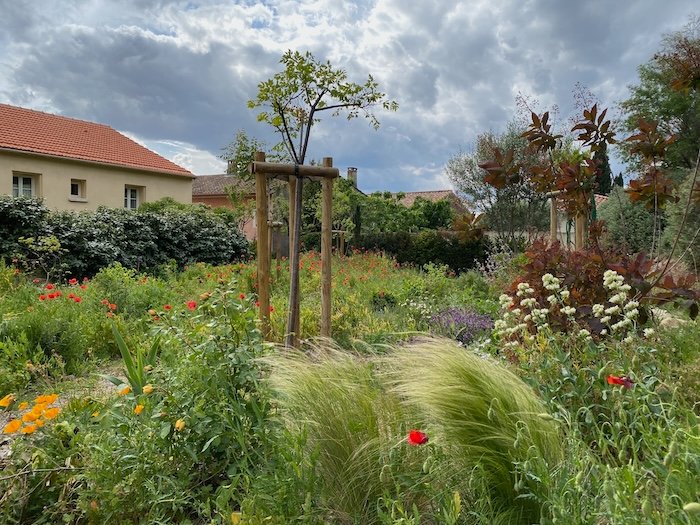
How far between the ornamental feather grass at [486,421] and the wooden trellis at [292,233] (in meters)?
1.88

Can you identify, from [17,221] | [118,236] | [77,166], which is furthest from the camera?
[77,166]

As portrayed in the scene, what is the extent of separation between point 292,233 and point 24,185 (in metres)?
17.4

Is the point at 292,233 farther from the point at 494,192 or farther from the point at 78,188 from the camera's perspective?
the point at 78,188

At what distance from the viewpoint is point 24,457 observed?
239 cm

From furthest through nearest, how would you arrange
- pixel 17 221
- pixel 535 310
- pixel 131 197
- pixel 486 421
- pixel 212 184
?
pixel 212 184
pixel 131 197
pixel 17 221
pixel 535 310
pixel 486 421

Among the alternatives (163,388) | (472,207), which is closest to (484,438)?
(163,388)

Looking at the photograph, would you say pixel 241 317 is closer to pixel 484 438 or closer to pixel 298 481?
pixel 298 481

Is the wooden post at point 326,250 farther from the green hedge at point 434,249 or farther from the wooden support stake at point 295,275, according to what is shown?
the green hedge at point 434,249

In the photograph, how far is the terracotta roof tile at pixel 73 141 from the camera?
1745 centimetres

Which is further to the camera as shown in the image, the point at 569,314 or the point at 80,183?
the point at 80,183

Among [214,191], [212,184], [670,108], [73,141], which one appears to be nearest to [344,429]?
[73,141]

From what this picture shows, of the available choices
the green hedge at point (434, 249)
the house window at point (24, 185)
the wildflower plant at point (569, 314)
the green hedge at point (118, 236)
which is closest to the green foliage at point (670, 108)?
the green hedge at point (434, 249)

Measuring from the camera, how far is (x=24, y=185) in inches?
686

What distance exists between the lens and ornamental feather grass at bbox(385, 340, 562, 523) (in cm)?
175
